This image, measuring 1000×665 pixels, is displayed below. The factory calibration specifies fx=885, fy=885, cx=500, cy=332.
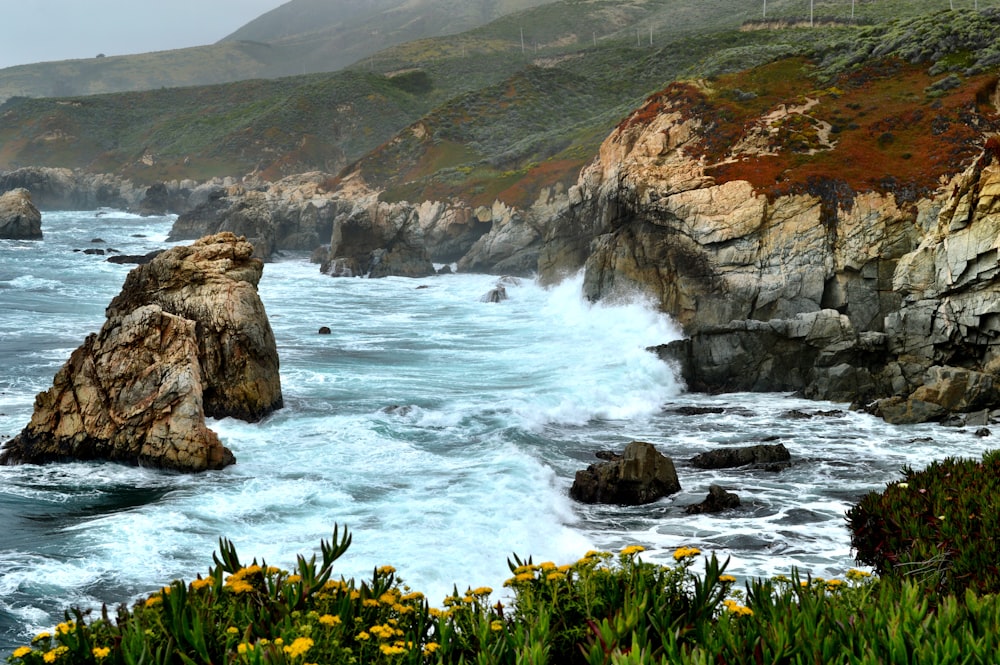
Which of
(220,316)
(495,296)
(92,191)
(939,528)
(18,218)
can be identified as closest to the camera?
(939,528)

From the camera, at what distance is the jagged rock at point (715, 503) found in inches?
734

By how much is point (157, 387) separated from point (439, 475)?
7041mm

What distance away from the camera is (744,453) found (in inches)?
885

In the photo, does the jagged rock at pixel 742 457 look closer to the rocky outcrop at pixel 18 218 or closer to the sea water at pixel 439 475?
the sea water at pixel 439 475

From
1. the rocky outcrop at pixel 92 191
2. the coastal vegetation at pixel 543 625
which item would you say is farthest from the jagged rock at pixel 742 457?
the rocky outcrop at pixel 92 191

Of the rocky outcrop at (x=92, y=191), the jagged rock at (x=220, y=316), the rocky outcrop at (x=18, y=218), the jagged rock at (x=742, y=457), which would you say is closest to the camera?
the jagged rock at (x=742, y=457)

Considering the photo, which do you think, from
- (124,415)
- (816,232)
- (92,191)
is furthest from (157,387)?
(92,191)

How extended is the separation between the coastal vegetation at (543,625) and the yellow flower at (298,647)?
0.5 inches

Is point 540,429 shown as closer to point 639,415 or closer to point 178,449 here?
point 639,415

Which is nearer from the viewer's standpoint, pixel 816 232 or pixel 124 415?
pixel 124 415

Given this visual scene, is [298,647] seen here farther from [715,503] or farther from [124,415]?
[124,415]

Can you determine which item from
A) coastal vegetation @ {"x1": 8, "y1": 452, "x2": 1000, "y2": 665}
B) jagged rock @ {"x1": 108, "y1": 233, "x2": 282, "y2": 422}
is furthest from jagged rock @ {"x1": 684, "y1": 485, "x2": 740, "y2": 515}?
jagged rock @ {"x1": 108, "y1": 233, "x2": 282, "y2": 422}

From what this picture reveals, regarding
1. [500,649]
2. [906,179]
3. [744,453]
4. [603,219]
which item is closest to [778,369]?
[744,453]

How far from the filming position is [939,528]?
9812 millimetres
